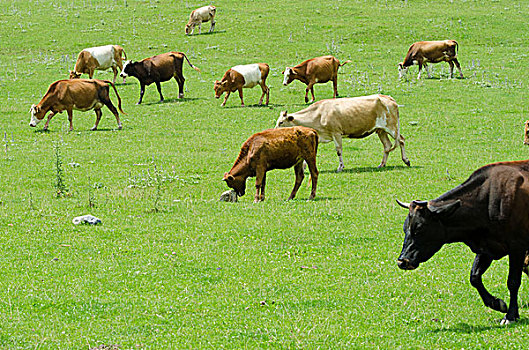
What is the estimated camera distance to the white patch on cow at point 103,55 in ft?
119

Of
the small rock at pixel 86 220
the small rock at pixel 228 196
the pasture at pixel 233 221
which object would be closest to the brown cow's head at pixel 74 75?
the pasture at pixel 233 221

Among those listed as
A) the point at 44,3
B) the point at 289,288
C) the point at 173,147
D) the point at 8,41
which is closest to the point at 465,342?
the point at 289,288

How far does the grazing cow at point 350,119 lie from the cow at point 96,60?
715 inches

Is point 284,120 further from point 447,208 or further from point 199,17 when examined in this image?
point 199,17

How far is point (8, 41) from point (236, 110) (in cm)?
2442

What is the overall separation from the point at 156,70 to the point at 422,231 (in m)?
25.7

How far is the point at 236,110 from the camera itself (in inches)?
1163

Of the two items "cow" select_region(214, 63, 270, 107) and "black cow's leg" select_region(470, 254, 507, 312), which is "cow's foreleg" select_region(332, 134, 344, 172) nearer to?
"cow" select_region(214, 63, 270, 107)

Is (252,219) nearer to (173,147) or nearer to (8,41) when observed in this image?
(173,147)

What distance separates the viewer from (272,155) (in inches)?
620

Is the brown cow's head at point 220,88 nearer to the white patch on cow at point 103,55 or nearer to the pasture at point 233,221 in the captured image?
the pasture at point 233,221

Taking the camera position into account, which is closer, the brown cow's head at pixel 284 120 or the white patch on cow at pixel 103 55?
the brown cow's head at pixel 284 120

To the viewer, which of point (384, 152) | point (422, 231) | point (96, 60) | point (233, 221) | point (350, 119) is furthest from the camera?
point (96, 60)

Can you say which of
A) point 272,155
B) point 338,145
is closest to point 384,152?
point 338,145
